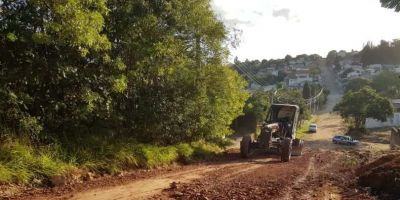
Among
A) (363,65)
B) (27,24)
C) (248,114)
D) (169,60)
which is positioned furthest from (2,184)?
(363,65)

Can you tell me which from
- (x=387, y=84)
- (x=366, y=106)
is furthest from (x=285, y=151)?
(x=387, y=84)

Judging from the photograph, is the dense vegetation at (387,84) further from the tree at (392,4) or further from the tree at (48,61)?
the tree at (48,61)

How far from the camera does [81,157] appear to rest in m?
13.4

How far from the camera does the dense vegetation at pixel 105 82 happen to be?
12258mm

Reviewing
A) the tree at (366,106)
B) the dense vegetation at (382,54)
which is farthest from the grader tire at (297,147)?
the dense vegetation at (382,54)

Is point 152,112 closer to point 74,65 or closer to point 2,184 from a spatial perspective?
point 74,65

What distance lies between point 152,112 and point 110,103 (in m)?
2.26

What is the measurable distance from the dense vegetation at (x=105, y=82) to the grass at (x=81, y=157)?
0.11 feet

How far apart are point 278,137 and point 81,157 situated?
13.7 metres

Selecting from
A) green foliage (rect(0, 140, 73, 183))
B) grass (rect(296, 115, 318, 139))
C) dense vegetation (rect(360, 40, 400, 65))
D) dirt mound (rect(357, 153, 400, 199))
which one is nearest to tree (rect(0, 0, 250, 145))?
green foliage (rect(0, 140, 73, 183))

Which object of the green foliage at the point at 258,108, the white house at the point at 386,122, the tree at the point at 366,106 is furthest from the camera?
the white house at the point at 386,122

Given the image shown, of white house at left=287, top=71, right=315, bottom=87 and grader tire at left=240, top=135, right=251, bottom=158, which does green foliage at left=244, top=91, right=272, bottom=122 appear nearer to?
grader tire at left=240, top=135, right=251, bottom=158

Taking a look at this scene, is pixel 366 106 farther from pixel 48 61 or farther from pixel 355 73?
pixel 355 73

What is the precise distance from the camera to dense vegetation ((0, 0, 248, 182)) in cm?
1226
